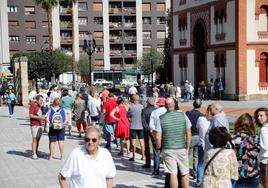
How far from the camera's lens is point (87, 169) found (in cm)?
503

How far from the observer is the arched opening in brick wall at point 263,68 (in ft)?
107

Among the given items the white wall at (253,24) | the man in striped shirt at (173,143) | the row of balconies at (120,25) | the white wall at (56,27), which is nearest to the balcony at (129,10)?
the row of balconies at (120,25)

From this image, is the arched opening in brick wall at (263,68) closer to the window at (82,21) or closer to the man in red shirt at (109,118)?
the man in red shirt at (109,118)

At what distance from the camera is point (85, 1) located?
80.2 m

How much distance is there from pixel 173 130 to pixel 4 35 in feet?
241

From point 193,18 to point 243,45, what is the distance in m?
7.52

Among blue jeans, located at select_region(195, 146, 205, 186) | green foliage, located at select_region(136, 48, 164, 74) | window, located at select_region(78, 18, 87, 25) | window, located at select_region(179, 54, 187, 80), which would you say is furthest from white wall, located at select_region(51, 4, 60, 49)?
blue jeans, located at select_region(195, 146, 205, 186)

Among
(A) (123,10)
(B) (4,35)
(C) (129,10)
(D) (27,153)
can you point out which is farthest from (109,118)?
(C) (129,10)

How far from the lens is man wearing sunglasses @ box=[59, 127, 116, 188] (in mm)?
5012

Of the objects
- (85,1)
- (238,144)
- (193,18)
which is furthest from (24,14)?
(238,144)

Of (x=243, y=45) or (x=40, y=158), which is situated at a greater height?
(x=243, y=45)

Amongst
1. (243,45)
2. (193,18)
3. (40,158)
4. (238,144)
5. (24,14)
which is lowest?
(40,158)

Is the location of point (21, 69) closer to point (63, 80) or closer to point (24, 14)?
point (63, 80)

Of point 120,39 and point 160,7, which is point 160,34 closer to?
point 160,7
